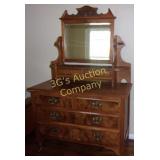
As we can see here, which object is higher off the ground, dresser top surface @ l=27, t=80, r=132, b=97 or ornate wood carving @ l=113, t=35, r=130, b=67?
ornate wood carving @ l=113, t=35, r=130, b=67

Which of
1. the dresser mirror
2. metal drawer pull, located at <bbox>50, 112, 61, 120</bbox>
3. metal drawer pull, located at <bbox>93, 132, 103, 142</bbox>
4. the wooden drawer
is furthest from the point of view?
the dresser mirror

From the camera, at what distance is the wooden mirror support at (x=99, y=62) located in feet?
7.55

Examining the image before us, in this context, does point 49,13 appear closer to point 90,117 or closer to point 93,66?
point 93,66

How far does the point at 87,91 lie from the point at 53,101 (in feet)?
1.21

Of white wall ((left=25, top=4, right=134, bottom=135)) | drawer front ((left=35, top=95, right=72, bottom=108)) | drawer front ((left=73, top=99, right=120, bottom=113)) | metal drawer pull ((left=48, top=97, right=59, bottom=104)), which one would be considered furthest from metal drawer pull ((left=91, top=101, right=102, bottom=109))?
white wall ((left=25, top=4, right=134, bottom=135))

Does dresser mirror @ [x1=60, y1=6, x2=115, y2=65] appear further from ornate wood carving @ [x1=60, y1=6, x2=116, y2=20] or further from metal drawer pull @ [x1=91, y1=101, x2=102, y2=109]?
metal drawer pull @ [x1=91, y1=101, x2=102, y2=109]

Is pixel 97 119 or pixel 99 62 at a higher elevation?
pixel 99 62

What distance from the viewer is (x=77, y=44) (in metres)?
2.44

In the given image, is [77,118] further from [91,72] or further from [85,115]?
[91,72]

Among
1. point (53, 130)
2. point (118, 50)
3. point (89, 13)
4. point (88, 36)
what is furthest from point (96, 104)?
point (89, 13)

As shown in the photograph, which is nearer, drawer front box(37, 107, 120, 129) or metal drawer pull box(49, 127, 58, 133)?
drawer front box(37, 107, 120, 129)

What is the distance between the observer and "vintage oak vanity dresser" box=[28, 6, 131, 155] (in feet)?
6.64

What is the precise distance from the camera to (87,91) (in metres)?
2.11
